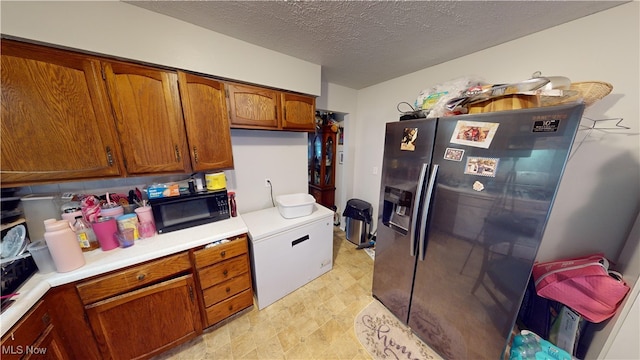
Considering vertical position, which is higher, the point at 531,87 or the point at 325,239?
the point at 531,87

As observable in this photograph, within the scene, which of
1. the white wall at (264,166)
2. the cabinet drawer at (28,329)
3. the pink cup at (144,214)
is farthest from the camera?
the white wall at (264,166)

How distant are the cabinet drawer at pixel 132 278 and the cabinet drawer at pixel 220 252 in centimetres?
7

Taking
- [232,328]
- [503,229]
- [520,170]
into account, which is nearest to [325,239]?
[232,328]

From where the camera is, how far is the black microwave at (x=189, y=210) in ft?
4.48

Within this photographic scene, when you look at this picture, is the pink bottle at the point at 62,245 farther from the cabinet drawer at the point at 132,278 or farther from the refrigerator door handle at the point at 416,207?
the refrigerator door handle at the point at 416,207

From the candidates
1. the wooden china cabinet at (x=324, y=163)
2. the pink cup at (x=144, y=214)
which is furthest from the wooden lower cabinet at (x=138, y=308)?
the wooden china cabinet at (x=324, y=163)

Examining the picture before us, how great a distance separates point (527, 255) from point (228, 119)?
7.00 ft

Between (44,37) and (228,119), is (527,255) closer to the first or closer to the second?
(228,119)

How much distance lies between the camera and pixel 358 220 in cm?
264

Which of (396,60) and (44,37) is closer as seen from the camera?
(44,37)

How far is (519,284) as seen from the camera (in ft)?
3.19

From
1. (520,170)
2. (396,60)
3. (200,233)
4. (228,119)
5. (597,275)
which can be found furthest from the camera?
(396,60)

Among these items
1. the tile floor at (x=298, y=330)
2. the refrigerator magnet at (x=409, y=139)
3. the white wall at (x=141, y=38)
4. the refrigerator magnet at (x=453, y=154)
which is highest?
the white wall at (x=141, y=38)

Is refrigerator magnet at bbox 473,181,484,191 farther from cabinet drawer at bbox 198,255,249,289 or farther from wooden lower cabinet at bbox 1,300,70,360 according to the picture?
wooden lower cabinet at bbox 1,300,70,360
